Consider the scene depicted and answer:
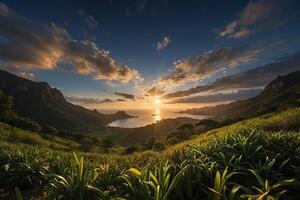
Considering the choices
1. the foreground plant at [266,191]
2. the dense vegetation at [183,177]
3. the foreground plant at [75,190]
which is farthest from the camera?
the foreground plant at [75,190]

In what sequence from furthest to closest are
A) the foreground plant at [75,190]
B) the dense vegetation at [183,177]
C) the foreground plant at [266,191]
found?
the foreground plant at [75,190] < the dense vegetation at [183,177] < the foreground plant at [266,191]

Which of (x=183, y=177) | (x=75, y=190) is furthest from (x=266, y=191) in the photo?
(x=75, y=190)

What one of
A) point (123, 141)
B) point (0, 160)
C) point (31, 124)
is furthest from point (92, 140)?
point (123, 141)

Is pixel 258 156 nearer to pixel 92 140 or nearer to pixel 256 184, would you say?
pixel 256 184

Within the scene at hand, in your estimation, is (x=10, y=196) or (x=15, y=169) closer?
(x=10, y=196)

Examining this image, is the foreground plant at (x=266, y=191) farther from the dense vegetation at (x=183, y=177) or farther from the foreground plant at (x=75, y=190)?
the foreground plant at (x=75, y=190)

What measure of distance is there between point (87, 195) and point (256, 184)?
12.0 feet

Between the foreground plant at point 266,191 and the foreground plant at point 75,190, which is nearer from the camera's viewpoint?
the foreground plant at point 266,191

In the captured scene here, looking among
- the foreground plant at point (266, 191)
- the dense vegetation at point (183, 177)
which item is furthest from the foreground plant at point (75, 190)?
the foreground plant at point (266, 191)

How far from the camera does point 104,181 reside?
525 cm

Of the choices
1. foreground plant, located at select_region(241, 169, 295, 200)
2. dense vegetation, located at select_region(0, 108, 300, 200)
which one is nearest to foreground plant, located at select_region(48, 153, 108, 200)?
dense vegetation, located at select_region(0, 108, 300, 200)

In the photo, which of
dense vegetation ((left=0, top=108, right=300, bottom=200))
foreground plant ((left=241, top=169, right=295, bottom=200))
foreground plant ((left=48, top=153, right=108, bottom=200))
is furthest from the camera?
foreground plant ((left=48, top=153, right=108, bottom=200))

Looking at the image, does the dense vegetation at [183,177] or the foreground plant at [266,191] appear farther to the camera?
the dense vegetation at [183,177]

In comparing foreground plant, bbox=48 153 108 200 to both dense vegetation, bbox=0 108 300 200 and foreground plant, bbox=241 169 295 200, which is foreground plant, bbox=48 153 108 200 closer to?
dense vegetation, bbox=0 108 300 200
